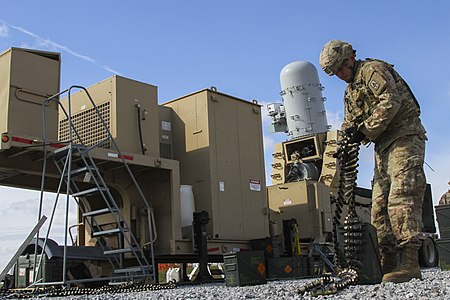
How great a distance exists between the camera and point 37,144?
708 centimetres

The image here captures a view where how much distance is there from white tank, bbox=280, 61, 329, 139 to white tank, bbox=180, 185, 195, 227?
6.27 metres

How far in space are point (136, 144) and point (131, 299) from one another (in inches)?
155

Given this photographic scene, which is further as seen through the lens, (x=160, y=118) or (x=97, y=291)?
(x=160, y=118)

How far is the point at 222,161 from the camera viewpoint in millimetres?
9484

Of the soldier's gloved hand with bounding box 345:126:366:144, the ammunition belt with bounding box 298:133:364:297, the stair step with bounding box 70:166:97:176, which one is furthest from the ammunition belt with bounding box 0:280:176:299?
the soldier's gloved hand with bounding box 345:126:366:144

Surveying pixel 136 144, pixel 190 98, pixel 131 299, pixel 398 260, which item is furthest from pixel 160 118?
pixel 398 260

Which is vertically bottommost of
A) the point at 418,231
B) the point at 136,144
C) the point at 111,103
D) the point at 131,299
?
the point at 131,299

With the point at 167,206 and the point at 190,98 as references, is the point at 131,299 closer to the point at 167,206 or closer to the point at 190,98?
the point at 167,206

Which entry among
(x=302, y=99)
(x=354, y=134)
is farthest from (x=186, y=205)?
(x=302, y=99)

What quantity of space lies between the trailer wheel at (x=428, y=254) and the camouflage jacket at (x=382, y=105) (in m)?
8.16

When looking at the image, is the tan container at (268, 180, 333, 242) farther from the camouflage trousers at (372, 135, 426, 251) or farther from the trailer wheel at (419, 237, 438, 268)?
the camouflage trousers at (372, 135, 426, 251)

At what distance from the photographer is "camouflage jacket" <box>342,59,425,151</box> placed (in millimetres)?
4676

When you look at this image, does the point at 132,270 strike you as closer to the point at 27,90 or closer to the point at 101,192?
the point at 101,192

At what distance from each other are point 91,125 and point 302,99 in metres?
7.42
